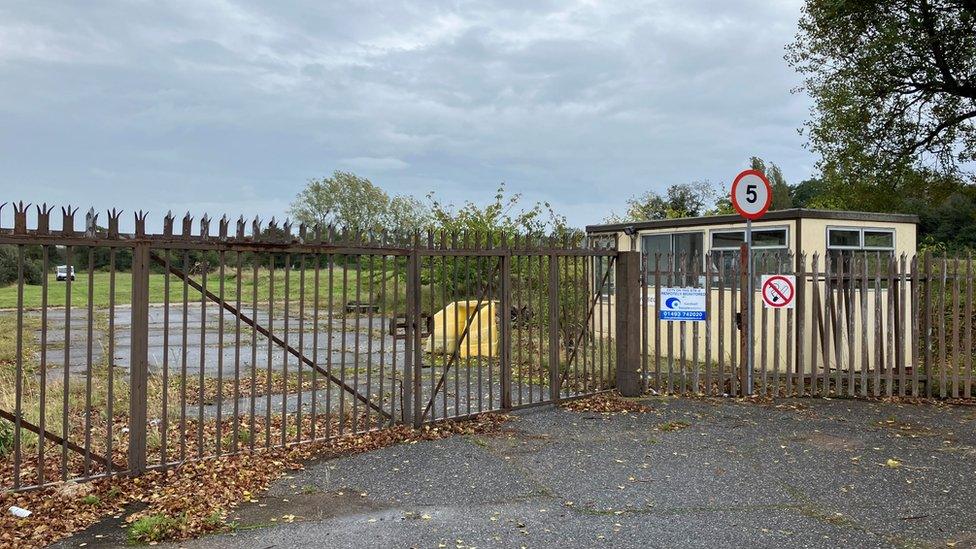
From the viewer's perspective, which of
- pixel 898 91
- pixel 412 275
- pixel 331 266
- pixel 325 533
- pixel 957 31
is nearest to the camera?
pixel 325 533

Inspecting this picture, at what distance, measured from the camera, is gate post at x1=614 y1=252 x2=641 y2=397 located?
9.40 m

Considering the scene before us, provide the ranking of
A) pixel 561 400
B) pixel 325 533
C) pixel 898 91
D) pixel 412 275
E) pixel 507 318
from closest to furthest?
pixel 325 533
pixel 412 275
pixel 507 318
pixel 561 400
pixel 898 91

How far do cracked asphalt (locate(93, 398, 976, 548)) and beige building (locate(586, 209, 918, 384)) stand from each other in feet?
5.61

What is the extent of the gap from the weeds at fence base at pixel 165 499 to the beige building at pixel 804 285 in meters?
4.89

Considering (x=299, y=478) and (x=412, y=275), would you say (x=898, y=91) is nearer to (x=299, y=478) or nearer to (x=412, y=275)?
(x=412, y=275)

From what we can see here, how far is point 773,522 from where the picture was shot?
497 centimetres

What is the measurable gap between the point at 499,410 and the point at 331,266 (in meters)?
2.64

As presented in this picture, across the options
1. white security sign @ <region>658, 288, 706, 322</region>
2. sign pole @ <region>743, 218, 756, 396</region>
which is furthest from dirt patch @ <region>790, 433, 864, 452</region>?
white security sign @ <region>658, 288, 706, 322</region>

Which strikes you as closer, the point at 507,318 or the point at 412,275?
the point at 412,275

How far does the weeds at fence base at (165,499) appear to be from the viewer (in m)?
4.65

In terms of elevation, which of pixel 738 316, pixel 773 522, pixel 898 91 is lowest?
pixel 773 522

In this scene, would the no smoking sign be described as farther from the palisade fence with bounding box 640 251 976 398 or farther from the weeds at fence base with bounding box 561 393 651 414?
the weeds at fence base with bounding box 561 393 651 414

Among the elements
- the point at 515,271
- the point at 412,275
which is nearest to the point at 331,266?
the point at 412,275

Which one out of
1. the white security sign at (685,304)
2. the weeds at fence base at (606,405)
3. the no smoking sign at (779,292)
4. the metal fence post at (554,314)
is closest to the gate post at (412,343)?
the metal fence post at (554,314)
